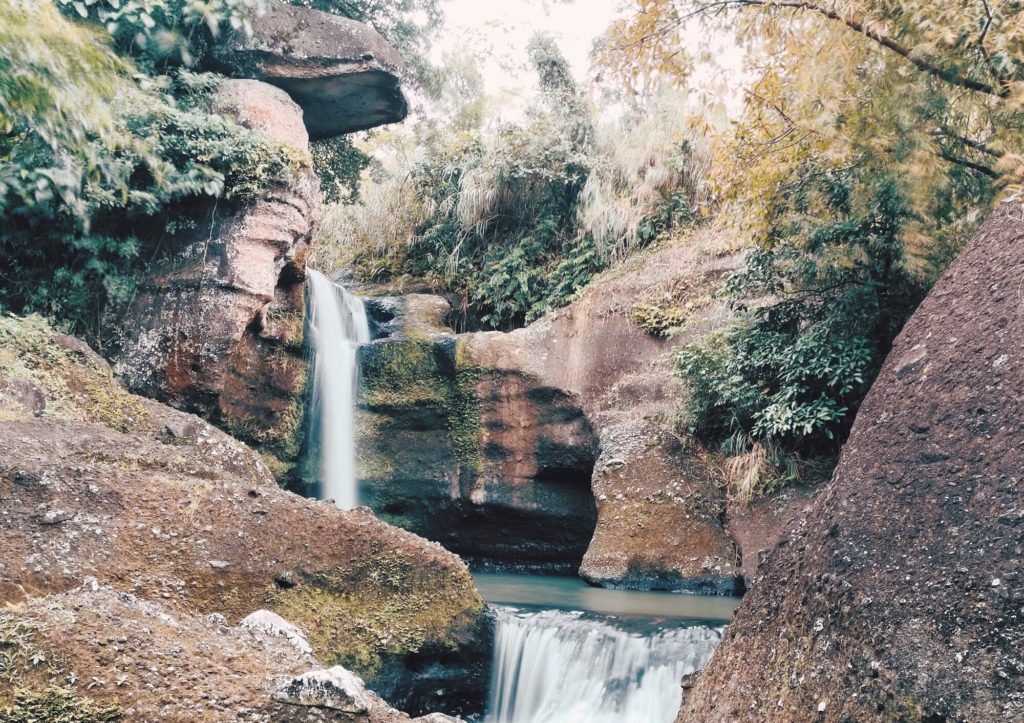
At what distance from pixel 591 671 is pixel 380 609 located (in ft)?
5.32

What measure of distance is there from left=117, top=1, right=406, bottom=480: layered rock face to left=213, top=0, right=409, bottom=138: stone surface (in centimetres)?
2

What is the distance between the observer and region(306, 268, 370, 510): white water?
35.6 feet

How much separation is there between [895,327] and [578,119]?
7.69 m

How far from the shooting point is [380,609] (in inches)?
210

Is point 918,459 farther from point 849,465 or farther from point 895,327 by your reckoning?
point 895,327

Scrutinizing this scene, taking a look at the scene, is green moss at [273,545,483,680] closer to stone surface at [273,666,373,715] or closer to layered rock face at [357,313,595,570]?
stone surface at [273,666,373,715]

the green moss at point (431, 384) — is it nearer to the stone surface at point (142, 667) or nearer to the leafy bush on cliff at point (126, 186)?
the leafy bush on cliff at point (126, 186)

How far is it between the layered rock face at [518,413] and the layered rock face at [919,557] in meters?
5.52

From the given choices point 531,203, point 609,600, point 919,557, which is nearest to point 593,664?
point 609,600

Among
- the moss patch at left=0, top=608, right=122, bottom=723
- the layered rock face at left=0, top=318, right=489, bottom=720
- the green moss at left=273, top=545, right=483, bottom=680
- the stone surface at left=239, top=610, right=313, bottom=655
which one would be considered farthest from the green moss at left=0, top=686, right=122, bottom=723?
the green moss at left=273, top=545, right=483, bottom=680

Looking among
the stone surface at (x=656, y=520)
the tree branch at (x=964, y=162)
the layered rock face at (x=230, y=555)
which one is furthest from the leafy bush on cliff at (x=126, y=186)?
the tree branch at (x=964, y=162)

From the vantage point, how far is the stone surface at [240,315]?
31.8 feet

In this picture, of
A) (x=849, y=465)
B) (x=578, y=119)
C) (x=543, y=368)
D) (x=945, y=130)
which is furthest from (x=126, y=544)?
(x=578, y=119)

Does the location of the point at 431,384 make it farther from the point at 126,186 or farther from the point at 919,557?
the point at 919,557
